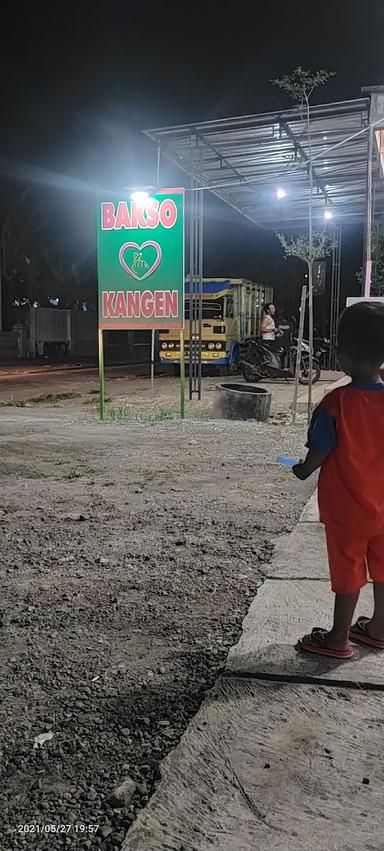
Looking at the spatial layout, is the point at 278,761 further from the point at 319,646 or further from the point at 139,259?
the point at 139,259

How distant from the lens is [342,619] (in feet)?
9.62

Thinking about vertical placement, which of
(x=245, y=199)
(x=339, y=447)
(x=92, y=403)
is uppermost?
(x=245, y=199)

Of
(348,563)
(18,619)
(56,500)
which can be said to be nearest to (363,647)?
(348,563)

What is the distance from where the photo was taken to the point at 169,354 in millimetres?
19672

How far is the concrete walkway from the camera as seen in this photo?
6.42 ft

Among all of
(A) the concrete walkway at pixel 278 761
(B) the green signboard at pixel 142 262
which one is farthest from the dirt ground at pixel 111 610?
(B) the green signboard at pixel 142 262

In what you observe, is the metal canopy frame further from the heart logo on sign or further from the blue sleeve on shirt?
the blue sleeve on shirt

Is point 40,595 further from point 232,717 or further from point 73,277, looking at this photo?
point 73,277

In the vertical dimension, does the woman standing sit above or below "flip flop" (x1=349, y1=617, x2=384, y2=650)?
above

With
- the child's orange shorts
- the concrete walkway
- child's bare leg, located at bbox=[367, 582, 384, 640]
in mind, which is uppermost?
the child's orange shorts

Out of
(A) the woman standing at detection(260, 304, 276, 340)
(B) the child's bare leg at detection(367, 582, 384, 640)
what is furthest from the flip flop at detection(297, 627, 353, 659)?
(A) the woman standing at detection(260, 304, 276, 340)

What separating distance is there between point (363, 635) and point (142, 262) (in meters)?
8.50

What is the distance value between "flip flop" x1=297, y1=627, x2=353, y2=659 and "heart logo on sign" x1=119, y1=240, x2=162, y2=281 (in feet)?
27.6

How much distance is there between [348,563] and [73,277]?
133 feet
